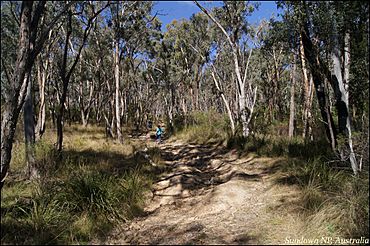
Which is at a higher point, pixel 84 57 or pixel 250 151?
pixel 84 57

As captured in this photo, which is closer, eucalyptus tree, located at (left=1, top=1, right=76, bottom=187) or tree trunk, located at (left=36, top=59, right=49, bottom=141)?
eucalyptus tree, located at (left=1, top=1, right=76, bottom=187)

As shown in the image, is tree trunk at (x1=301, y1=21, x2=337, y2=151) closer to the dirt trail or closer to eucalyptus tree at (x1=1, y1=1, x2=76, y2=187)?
the dirt trail

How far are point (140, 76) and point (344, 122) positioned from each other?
30.3 meters

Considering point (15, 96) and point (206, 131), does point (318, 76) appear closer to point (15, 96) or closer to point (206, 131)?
point (15, 96)

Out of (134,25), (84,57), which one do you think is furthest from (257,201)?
(84,57)

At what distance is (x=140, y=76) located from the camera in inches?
1348

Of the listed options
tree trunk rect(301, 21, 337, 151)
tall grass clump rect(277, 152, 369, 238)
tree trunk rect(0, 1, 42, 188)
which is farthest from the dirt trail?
tree trunk rect(0, 1, 42, 188)

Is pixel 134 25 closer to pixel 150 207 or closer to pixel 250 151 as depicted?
pixel 250 151

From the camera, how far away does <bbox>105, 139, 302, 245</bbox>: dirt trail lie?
421 centimetres

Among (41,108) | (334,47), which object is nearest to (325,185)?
(334,47)

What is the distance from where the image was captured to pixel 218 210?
17.2 feet

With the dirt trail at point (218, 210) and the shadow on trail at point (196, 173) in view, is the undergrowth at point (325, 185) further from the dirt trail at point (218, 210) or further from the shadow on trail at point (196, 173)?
the shadow on trail at point (196, 173)

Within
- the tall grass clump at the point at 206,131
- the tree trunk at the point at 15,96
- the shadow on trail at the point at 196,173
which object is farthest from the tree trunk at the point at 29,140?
the tall grass clump at the point at 206,131

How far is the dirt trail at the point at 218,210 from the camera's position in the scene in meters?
4.21
